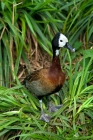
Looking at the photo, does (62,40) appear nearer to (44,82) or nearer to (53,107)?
(44,82)

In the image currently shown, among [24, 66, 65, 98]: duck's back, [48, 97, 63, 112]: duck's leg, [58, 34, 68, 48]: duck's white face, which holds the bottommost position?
[48, 97, 63, 112]: duck's leg

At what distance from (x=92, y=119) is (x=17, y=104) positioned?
27.5 inches

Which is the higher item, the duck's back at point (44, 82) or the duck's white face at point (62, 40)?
the duck's white face at point (62, 40)

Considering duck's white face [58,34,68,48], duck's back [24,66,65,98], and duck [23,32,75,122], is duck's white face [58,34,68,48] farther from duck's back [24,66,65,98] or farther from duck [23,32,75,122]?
duck's back [24,66,65,98]

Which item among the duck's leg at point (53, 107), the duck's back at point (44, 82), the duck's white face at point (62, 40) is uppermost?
the duck's white face at point (62, 40)

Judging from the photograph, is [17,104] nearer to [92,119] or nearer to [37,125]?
[37,125]

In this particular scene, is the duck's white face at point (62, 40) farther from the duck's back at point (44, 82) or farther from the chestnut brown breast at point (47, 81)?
the duck's back at point (44, 82)

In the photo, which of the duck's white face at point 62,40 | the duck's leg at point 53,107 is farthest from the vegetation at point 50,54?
the duck's white face at point 62,40

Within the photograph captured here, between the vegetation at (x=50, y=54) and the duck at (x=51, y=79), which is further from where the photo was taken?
the duck at (x=51, y=79)

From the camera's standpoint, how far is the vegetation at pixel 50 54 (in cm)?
480

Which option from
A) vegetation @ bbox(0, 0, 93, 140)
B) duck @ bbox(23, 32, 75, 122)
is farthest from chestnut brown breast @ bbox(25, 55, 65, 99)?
vegetation @ bbox(0, 0, 93, 140)

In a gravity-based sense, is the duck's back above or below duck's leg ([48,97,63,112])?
above

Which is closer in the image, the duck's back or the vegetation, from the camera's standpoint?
the vegetation

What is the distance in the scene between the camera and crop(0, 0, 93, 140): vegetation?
480 cm
